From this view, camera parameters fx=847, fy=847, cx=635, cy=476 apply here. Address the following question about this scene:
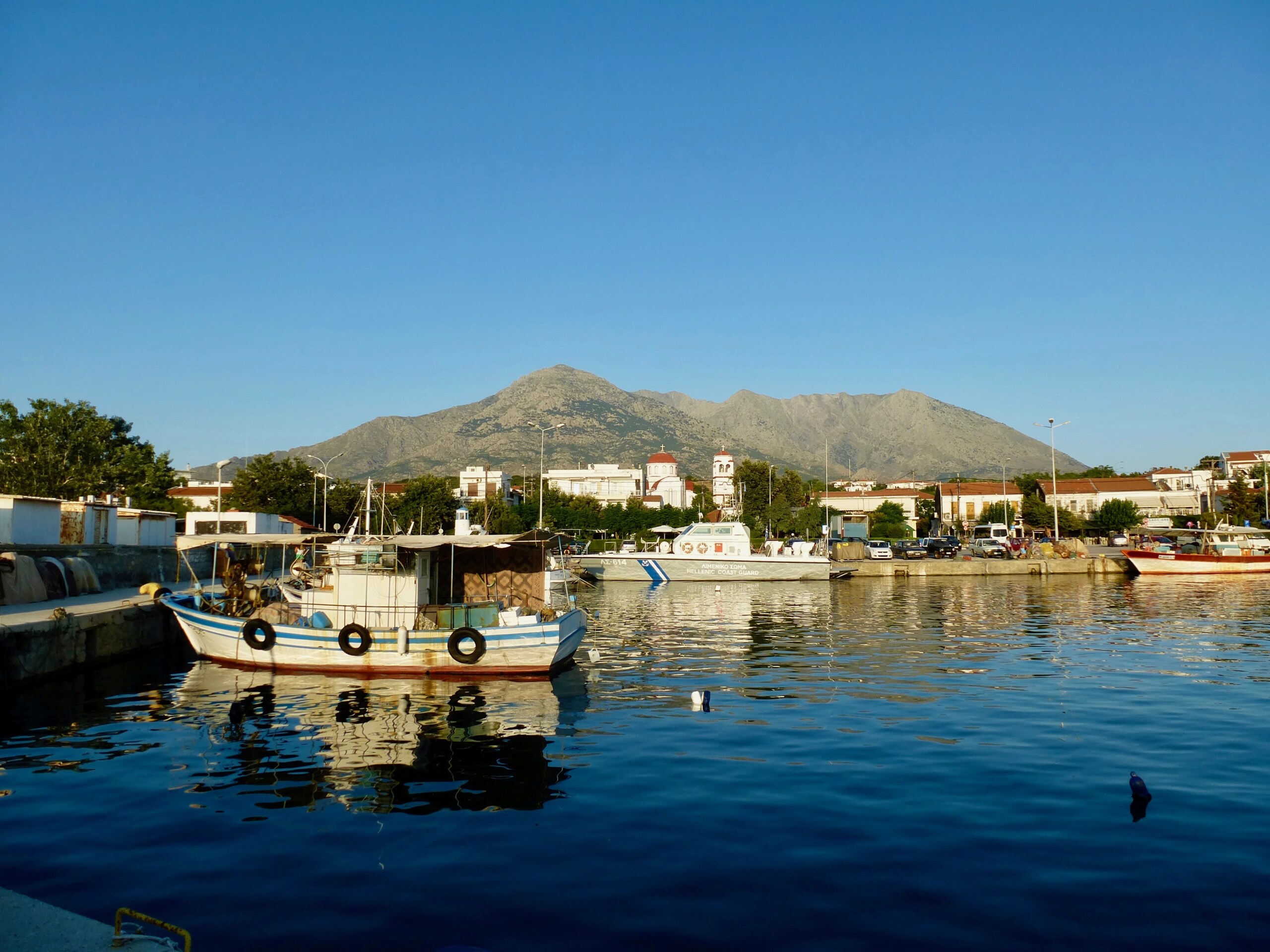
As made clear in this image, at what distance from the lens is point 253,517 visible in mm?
61094

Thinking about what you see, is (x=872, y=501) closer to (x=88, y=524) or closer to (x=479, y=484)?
(x=479, y=484)

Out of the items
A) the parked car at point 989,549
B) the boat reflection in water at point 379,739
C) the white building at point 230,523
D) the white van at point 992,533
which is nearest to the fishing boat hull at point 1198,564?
the parked car at point 989,549

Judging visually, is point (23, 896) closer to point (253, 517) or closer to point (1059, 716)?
point (1059, 716)

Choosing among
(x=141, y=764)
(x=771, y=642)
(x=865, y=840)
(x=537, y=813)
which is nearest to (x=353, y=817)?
(x=537, y=813)

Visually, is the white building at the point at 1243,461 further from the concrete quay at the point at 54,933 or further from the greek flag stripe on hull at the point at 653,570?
the concrete quay at the point at 54,933

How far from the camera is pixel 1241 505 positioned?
9269cm

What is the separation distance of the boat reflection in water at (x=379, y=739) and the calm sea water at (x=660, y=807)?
9 cm

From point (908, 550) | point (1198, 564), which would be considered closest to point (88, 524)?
point (908, 550)

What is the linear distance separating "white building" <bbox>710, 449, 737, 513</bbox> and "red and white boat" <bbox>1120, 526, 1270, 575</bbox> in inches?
3081

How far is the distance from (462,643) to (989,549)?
68.5 meters

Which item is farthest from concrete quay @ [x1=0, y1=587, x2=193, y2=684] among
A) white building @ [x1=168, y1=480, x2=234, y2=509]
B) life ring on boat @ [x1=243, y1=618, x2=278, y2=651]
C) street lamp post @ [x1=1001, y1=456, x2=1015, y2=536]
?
street lamp post @ [x1=1001, y1=456, x2=1015, y2=536]

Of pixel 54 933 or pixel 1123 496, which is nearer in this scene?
pixel 54 933

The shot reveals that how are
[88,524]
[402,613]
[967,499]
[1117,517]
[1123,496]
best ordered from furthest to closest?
[967,499], [1123,496], [1117,517], [88,524], [402,613]

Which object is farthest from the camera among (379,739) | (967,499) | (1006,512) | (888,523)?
(967,499)
